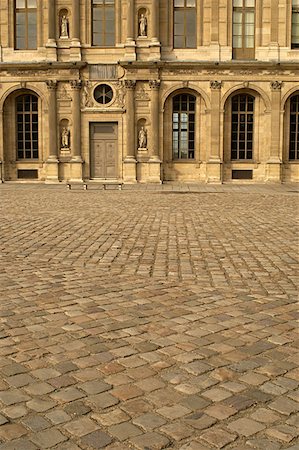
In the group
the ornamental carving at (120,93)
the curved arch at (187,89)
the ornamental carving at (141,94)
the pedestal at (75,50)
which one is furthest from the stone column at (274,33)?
the pedestal at (75,50)

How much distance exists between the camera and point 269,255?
8914 mm

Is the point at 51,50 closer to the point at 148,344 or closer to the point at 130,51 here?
the point at 130,51

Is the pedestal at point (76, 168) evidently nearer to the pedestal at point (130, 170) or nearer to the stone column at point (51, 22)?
the pedestal at point (130, 170)

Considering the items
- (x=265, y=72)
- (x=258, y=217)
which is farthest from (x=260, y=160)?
(x=258, y=217)

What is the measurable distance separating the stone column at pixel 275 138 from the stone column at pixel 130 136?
6.97 m

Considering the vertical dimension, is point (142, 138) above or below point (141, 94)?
below

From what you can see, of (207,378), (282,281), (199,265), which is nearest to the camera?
(207,378)

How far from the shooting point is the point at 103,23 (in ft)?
99.6

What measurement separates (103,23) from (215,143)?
8.42 metres

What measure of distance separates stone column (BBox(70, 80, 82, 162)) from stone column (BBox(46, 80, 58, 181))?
928mm

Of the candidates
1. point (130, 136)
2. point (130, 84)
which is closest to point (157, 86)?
point (130, 84)

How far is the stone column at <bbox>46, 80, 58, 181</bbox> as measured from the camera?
98.9 feet

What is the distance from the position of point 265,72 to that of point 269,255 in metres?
23.0

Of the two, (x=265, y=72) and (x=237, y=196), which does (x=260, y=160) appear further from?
(x=237, y=196)
